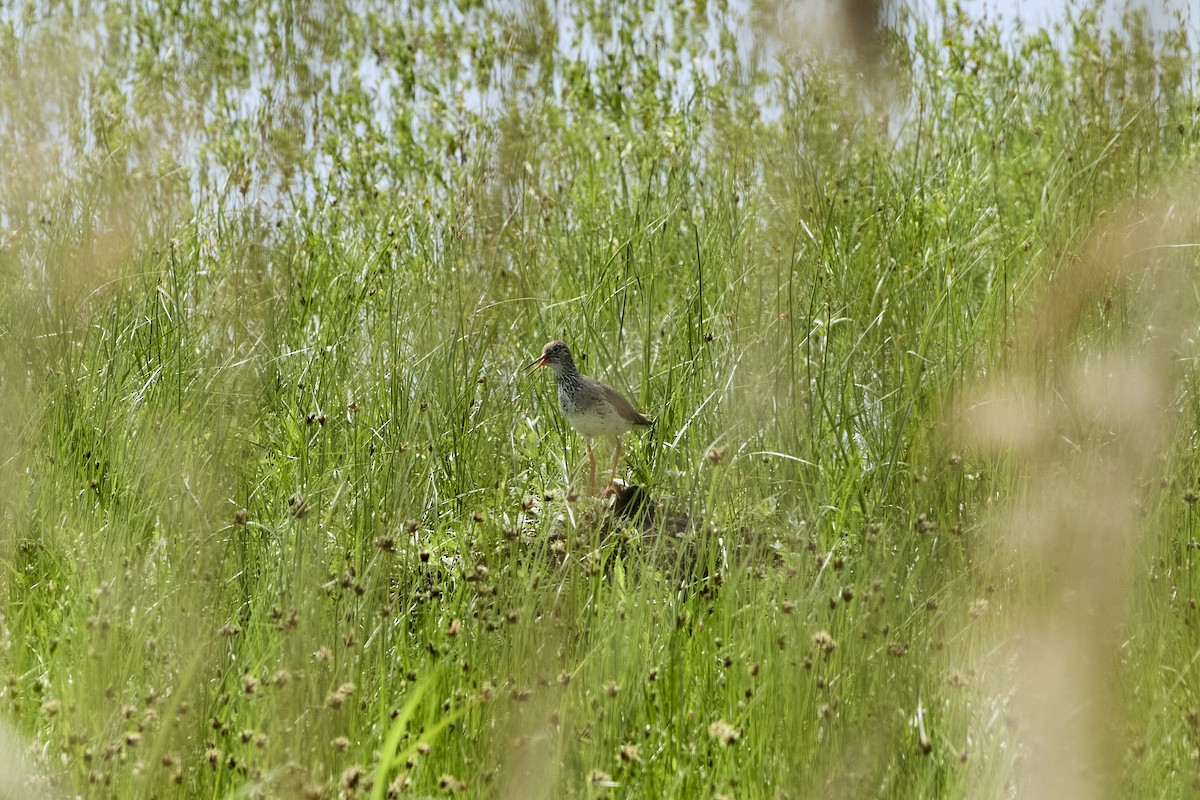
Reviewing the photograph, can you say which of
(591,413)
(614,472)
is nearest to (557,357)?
(591,413)

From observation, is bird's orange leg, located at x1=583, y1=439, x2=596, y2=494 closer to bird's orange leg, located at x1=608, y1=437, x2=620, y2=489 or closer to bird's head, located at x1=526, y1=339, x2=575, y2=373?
bird's orange leg, located at x1=608, y1=437, x2=620, y2=489

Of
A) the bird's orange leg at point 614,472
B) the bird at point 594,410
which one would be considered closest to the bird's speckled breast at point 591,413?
the bird at point 594,410

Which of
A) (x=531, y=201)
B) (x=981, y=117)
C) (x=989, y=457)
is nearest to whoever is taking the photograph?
(x=989, y=457)

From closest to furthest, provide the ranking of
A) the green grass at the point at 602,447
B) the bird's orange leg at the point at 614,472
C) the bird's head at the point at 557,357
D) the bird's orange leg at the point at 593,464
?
the green grass at the point at 602,447
the bird's orange leg at the point at 593,464
the bird's orange leg at the point at 614,472
the bird's head at the point at 557,357

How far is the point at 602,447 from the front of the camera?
5258 millimetres

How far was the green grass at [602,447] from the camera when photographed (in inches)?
112

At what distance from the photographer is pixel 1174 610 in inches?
140

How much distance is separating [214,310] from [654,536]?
2165 mm

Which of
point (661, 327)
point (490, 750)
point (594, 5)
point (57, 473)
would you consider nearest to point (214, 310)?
point (57, 473)

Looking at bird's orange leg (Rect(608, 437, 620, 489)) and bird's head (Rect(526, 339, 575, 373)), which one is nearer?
bird's orange leg (Rect(608, 437, 620, 489))

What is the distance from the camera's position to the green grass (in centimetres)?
285

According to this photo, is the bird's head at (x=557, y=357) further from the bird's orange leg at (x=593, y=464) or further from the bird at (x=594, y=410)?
the bird's orange leg at (x=593, y=464)

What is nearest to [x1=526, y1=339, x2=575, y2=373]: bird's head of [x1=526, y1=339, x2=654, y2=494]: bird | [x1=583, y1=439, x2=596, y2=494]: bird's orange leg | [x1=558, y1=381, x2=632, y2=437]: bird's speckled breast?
[x1=526, y1=339, x2=654, y2=494]: bird

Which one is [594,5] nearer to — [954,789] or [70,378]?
[70,378]
